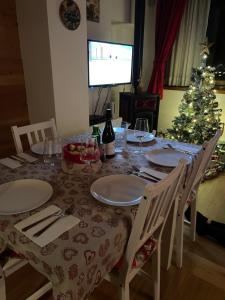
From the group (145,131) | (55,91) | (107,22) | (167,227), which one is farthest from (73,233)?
(107,22)

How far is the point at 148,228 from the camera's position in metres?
→ 1.04

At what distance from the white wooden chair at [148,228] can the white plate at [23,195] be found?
0.42 metres

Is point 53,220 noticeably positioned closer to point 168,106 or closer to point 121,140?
point 121,140

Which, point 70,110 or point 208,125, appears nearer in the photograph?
point 70,110

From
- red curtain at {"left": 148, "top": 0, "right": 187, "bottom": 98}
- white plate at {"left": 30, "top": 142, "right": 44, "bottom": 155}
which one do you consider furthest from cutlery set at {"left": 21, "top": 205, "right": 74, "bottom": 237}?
red curtain at {"left": 148, "top": 0, "right": 187, "bottom": 98}

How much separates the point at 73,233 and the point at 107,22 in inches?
130

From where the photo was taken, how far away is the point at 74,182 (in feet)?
3.94

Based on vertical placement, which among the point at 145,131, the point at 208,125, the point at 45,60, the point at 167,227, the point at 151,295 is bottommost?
the point at 151,295

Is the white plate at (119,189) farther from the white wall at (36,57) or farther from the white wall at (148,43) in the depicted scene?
the white wall at (148,43)

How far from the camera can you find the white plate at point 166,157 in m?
1.42

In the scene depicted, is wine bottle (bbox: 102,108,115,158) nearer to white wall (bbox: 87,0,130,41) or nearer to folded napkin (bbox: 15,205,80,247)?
folded napkin (bbox: 15,205,80,247)

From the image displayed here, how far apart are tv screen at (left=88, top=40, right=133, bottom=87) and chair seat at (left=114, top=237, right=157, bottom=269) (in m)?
2.29

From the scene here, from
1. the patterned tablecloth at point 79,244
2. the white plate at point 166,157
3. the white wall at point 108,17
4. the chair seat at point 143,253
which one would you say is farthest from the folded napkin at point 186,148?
the white wall at point 108,17

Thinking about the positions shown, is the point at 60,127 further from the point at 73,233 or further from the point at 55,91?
the point at 73,233
